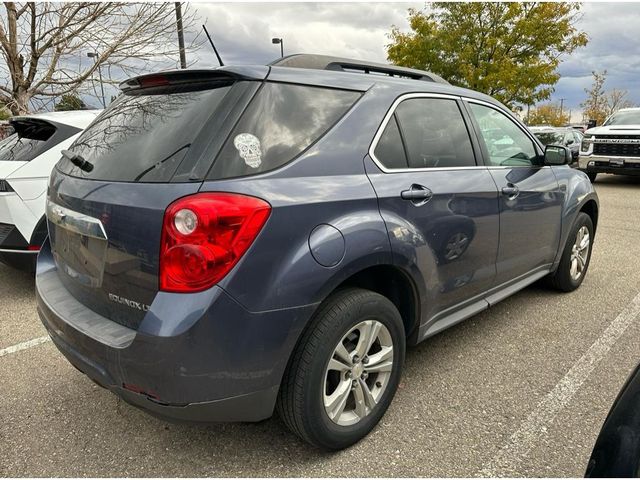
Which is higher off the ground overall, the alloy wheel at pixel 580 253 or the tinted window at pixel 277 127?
the tinted window at pixel 277 127

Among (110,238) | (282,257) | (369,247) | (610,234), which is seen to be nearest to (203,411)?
(282,257)

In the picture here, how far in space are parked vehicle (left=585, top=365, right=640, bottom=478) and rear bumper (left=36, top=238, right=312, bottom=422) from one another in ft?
3.52

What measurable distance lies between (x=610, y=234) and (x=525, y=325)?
405 centimetres

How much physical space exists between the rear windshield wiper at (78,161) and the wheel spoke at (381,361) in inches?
63.7

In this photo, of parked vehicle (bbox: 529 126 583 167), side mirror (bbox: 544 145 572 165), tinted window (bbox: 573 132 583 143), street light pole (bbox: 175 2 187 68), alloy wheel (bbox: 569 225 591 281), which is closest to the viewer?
side mirror (bbox: 544 145 572 165)

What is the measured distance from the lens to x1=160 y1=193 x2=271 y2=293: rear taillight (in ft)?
5.71

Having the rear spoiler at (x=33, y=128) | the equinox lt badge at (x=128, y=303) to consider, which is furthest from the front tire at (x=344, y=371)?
the rear spoiler at (x=33, y=128)

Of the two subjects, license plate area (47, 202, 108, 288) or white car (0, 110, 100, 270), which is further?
white car (0, 110, 100, 270)

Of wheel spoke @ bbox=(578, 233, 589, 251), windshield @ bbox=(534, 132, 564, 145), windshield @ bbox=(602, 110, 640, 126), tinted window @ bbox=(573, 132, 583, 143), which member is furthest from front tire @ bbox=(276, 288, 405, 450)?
tinted window @ bbox=(573, 132, 583, 143)

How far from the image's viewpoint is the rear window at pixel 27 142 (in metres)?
4.07

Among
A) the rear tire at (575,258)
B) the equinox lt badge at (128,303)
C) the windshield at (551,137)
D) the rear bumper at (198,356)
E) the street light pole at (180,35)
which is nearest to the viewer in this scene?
the rear bumper at (198,356)

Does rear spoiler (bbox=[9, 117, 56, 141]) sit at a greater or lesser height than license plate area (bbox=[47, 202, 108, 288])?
greater

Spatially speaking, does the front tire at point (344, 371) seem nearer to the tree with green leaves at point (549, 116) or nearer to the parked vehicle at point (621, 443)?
the parked vehicle at point (621, 443)

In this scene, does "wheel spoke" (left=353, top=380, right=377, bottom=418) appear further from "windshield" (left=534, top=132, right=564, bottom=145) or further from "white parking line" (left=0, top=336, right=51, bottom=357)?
"windshield" (left=534, top=132, right=564, bottom=145)
